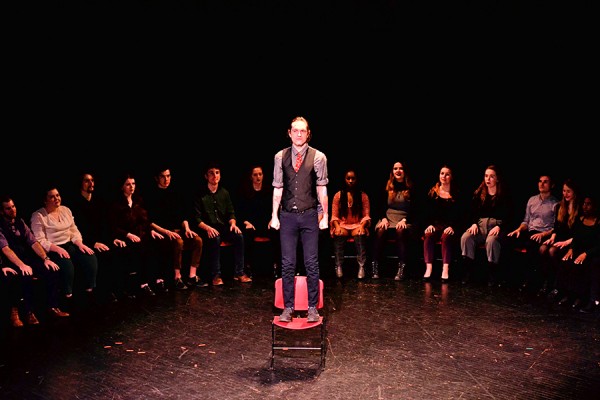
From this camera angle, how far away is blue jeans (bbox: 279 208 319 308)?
4.63 metres

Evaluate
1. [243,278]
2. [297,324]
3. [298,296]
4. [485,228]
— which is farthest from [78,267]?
[485,228]

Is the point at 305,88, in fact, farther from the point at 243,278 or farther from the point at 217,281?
the point at 217,281

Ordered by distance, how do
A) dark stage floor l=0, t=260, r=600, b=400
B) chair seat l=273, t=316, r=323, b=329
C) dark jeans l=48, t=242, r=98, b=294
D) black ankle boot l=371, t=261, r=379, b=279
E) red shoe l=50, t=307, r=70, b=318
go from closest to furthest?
dark stage floor l=0, t=260, r=600, b=400 < chair seat l=273, t=316, r=323, b=329 < red shoe l=50, t=307, r=70, b=318 < dark jeans l=48, t=242, r=98, b=294 < black ankle boot l=371, t=261, r=379, b=279

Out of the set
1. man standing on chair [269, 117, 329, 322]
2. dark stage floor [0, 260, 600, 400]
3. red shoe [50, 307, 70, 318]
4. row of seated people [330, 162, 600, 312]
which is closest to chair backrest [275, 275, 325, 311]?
man standing on chair [269, 117, 329, 322]

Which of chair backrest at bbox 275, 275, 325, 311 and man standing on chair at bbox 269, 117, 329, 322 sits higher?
man standing on chair at bbox 269, 117, 329, 322

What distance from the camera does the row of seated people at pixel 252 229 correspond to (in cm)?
627

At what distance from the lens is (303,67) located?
7820mm

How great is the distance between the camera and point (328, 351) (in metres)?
4.86

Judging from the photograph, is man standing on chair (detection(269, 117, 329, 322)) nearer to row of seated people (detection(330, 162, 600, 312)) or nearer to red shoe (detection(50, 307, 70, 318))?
red shoe (detection(50, 307, 70, 318))

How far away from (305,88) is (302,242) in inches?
144

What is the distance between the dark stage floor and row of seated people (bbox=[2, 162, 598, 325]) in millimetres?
416

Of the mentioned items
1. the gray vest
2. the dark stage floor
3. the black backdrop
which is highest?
the black backdrop

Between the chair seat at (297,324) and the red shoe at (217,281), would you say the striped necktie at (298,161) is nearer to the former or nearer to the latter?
the chair seat at (297,324)

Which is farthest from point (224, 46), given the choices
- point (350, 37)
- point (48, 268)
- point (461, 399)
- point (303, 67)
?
point (461, 399)
